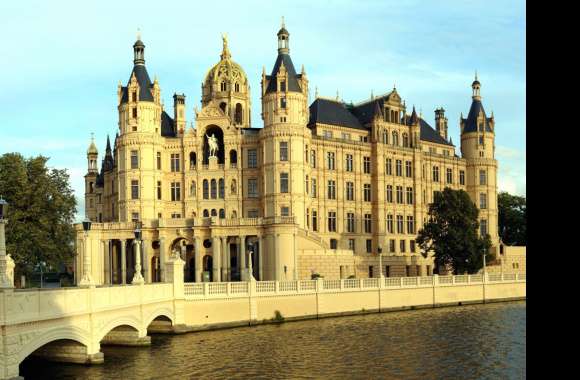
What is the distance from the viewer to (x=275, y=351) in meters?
41.3

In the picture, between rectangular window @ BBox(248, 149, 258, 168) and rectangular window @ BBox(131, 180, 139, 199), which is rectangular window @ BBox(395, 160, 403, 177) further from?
rectangular window @ BBox(131, 180, 139, 199)

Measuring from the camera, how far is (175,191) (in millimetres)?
87062

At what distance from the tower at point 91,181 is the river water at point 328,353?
66.3 meters

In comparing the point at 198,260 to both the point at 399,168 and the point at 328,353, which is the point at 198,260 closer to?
the point at 399,168

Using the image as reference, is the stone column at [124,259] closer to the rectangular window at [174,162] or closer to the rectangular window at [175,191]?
the rectangular window at [175,191]

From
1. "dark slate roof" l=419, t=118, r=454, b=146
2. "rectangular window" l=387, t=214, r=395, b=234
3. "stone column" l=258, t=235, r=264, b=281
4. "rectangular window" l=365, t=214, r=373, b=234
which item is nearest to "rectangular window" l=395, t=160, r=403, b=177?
"rectangular window" l=387, t=214, r=395, b=234

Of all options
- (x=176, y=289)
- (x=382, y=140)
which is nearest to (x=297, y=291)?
(x=176, y=289)

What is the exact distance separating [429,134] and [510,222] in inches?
1079

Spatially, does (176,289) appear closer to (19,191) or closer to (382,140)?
(19,191)

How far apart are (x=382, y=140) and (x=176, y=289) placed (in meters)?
51.3

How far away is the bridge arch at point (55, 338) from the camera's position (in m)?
27.2

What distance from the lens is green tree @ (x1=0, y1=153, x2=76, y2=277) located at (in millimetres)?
58281
